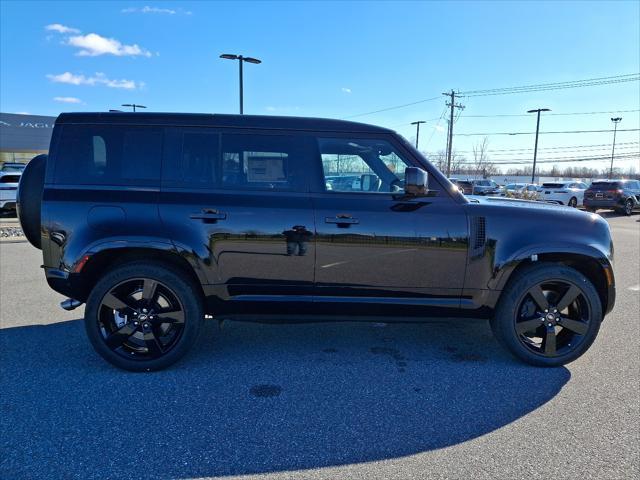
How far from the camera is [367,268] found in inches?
133

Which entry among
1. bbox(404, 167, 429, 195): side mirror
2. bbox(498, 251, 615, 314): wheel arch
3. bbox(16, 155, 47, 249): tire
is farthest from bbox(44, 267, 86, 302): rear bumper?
bbox(498, 251, 615, 314): wheel arch

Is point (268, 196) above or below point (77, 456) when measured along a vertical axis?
above

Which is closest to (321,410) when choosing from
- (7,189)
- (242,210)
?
(242,210)

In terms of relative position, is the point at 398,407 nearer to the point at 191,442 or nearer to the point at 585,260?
the point at 191,442

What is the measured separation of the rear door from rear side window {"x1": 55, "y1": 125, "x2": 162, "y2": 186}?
0.15 m

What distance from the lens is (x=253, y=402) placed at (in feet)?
9.78

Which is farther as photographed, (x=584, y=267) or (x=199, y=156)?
(x=584, y=267)

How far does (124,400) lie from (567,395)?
10.6 feet

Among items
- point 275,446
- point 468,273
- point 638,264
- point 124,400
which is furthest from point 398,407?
point 638,264

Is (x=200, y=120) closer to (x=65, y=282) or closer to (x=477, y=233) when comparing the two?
(x=65, y=282)

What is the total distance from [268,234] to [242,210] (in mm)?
274

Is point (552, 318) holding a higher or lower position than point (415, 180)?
lower

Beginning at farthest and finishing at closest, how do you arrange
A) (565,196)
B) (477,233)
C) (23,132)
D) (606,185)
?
1. (23,132)
2. (565,196)
3. (606,185)
4. (477,233)

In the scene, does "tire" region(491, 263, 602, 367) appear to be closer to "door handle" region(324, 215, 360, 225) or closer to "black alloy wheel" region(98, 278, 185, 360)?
"door handle" region(324, 215, 360, 225)
